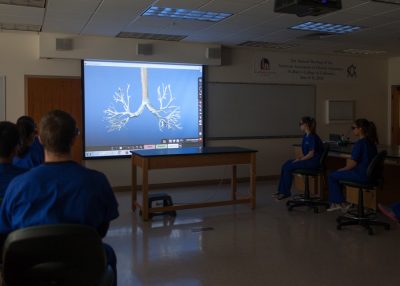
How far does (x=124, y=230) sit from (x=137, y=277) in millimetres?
1393

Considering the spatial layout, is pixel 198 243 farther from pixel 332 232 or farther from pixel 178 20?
pixel 178 20

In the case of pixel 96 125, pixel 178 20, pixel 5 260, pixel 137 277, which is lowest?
pixel 137 277

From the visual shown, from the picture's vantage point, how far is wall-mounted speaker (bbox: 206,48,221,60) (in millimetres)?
7254

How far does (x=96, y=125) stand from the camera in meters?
6.75

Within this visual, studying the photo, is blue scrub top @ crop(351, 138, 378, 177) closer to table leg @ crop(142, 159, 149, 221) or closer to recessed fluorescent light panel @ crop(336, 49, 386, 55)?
table leg @ crop(142, 159, 149, 221)

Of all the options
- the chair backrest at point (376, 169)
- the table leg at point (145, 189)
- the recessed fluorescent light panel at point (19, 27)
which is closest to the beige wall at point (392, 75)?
the chair backrest at point (376, 169)

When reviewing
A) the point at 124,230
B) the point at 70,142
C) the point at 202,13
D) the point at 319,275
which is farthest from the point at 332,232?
the point at 70,142

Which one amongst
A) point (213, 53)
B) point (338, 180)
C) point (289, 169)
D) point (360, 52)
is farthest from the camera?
point (360, 52)

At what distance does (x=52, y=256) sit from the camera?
5.36 ft

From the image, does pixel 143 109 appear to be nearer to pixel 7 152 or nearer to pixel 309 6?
pixel 309 6

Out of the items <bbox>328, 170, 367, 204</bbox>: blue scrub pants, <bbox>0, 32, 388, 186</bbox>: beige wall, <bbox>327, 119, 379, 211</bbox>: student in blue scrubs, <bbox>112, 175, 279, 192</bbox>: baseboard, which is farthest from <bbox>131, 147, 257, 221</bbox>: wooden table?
<bbox>0, 32, 388, 186</bbox>: beige wall

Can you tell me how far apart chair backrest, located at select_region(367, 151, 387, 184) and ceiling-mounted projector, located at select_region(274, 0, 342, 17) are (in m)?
1.68

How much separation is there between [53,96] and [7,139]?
4304mm

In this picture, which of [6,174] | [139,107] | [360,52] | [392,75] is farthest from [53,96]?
[392,75]
